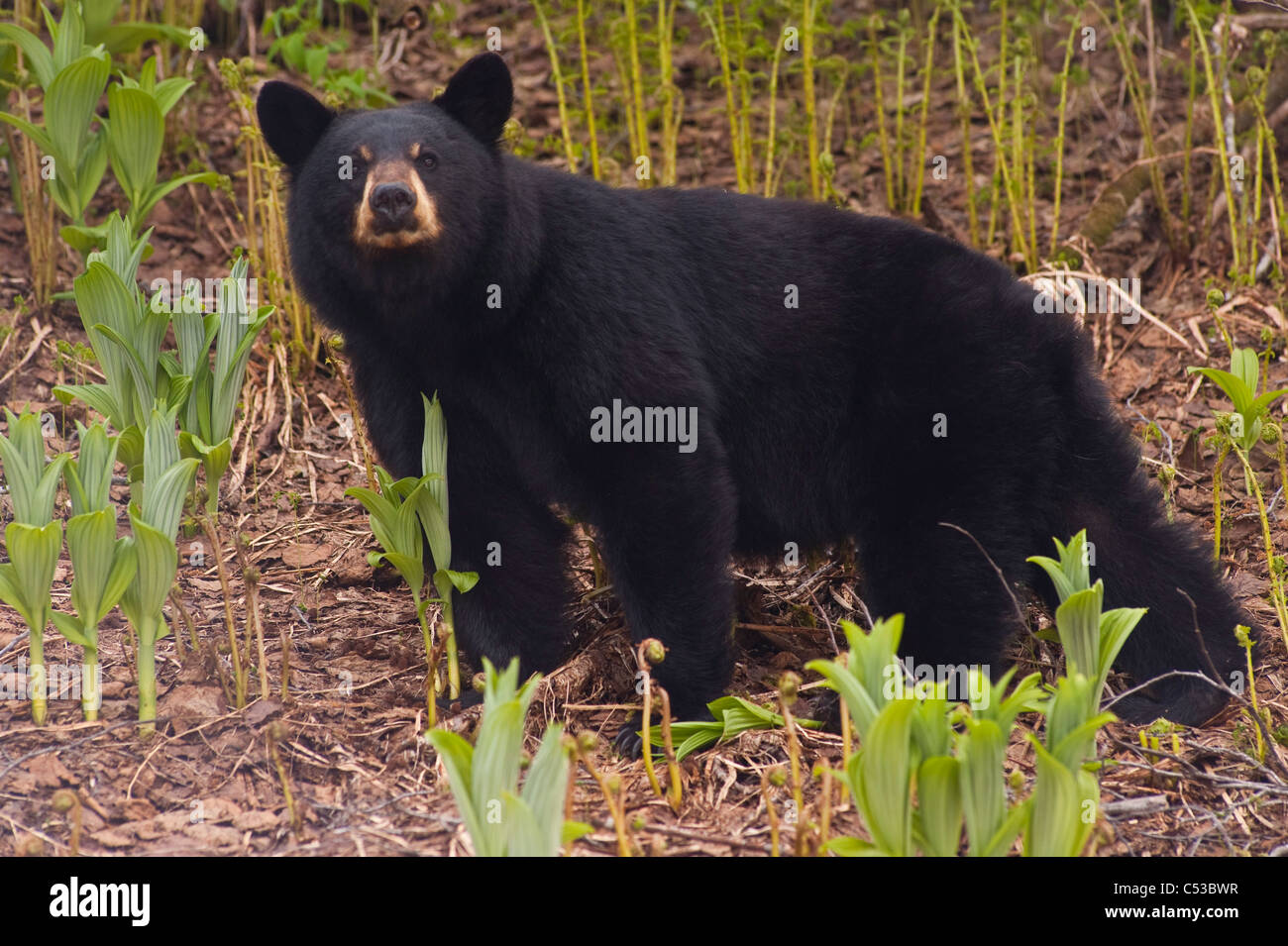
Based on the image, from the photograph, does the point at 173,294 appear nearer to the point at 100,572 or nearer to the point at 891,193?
the point at 100,572

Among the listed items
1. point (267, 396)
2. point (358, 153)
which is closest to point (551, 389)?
point (358, 153)

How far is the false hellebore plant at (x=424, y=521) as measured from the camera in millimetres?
3729

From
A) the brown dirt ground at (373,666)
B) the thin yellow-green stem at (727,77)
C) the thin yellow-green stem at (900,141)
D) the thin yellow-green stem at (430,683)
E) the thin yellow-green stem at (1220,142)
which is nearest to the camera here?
the brown dirt ground at (373,666)

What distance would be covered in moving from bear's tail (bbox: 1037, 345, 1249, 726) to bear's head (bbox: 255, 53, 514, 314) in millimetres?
1953

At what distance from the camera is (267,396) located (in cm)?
586

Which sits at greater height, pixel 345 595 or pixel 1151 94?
pixel 1151 94

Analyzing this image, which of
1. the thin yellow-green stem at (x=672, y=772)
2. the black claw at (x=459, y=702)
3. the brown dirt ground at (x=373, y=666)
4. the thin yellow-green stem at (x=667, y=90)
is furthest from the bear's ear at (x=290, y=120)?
the thin yellow-green stem at (x=667, y=90)

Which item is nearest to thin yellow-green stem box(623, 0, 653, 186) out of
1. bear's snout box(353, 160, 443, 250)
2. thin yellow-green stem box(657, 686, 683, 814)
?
bear's snout box(353, 160, 443, 250)

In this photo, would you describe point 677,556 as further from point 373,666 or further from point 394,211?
point 394,211

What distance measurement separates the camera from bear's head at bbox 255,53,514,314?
3.70m

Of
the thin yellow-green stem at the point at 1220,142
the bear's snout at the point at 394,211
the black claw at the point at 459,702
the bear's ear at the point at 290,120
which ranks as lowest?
the black claw at the point at 459,702

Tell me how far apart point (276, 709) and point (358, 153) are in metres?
1.62

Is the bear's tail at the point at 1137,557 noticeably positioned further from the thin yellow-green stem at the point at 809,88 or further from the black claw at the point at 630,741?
the thin yellow-green stem at the point at 809,88

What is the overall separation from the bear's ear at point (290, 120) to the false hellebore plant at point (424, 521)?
875 mm
